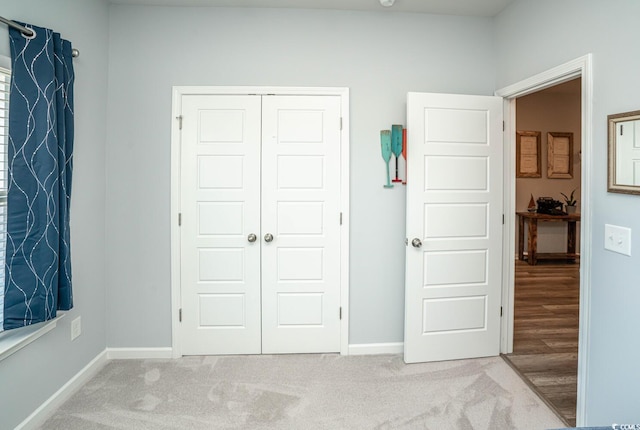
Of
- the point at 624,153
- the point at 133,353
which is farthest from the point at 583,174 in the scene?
the point at 133,353

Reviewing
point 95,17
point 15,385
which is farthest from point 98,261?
point 95,17

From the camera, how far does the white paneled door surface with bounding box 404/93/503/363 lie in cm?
263

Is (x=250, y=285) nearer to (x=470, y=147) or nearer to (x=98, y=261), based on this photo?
(x=98, y=261)

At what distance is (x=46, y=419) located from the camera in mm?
2029

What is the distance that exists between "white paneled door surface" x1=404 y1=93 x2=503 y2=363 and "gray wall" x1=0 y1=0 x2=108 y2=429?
7.61ft

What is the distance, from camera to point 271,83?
271 centimetres

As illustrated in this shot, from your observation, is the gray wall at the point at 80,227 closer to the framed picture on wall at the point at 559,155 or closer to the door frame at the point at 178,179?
the door frame at the point at 178,179

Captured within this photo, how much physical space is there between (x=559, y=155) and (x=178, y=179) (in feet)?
21.3

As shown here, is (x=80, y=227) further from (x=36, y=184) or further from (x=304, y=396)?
(x=304, y=396)

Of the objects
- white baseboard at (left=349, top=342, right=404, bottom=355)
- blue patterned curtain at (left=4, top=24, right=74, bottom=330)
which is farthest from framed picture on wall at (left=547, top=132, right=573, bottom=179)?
blue patterned curtain at (left=4, top=24, right=74, bottom=330)

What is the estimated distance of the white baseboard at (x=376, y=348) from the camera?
2.80 m

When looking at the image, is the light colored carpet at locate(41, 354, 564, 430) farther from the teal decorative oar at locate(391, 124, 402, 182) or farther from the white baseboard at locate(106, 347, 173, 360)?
the teal decorative oar at locate(391, 124, 402, 182)

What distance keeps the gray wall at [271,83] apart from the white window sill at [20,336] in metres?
0.69

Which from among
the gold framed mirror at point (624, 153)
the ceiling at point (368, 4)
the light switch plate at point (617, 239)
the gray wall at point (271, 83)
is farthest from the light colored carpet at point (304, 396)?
the ceiling at point (368, 4)
